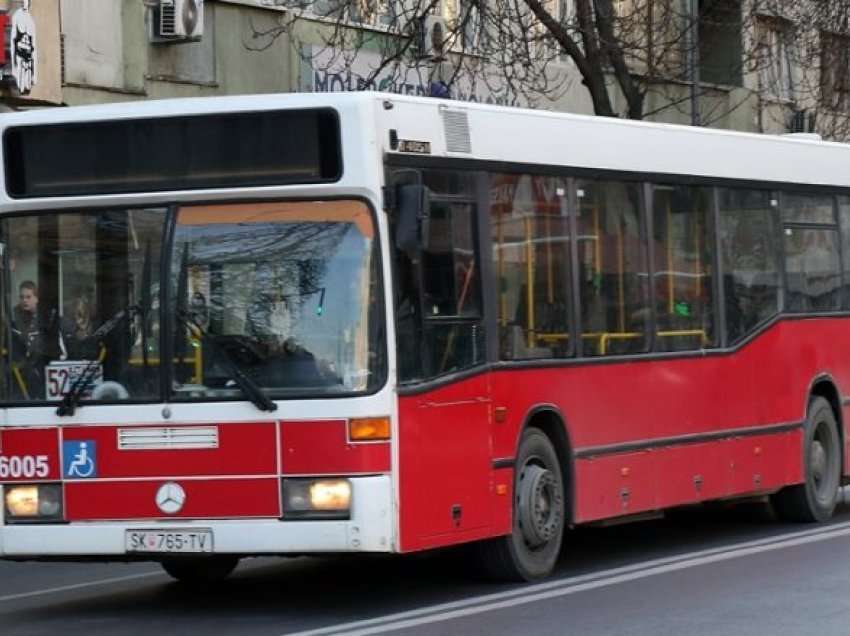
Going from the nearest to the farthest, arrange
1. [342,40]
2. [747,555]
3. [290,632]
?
1. [290,632]
2. [747,555]
3. [342,40]

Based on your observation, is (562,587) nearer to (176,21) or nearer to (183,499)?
(183,499)

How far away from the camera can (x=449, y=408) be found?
12102mm

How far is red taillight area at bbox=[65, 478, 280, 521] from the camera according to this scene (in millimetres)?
11406

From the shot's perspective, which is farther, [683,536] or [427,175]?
[683,536]

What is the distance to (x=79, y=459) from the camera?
11.7 m

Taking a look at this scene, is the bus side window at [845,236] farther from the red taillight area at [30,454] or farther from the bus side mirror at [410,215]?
the red taillight area at [30,454]

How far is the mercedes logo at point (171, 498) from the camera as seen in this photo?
1155 cm

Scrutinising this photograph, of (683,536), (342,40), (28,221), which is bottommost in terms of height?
(683,536)

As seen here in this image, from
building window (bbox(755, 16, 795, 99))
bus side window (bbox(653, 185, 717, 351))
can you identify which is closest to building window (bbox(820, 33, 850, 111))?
building window (bbox(755, 16, 795, 99))

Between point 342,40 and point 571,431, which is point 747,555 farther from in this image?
point 342,40

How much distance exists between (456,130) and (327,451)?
2.24 m

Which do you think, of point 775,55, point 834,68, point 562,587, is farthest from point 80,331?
point 834,68

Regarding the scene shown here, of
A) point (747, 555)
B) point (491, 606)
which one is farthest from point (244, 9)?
point (491, 606)

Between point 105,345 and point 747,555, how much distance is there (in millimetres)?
4916
